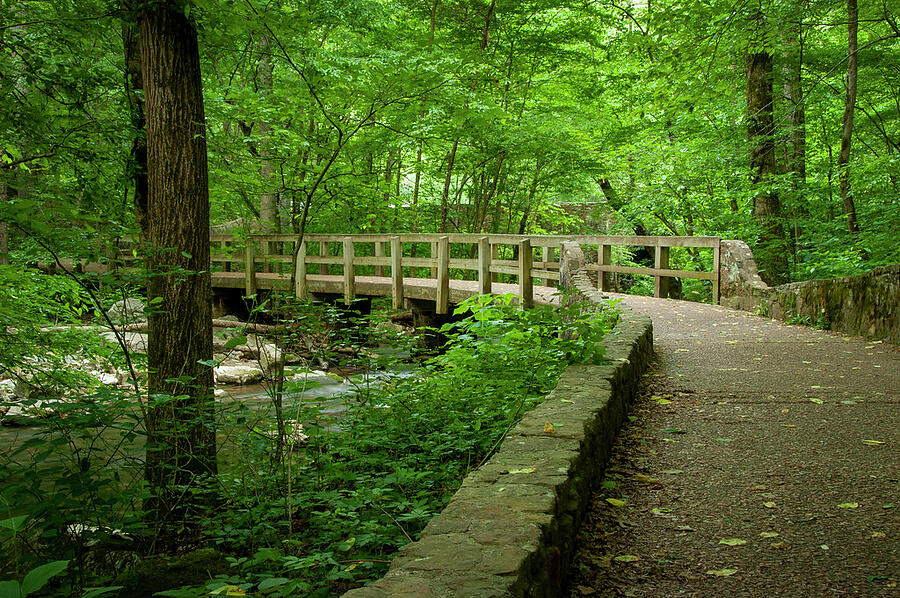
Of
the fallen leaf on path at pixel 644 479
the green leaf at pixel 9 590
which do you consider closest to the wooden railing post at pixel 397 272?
the fallen leaf on path at pixel 644 479

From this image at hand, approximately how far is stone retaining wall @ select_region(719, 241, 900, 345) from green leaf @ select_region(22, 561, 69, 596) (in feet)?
24.3

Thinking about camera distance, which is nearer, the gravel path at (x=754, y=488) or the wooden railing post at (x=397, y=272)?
the gravel path at (x=754, y=488)

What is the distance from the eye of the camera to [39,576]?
1.41m

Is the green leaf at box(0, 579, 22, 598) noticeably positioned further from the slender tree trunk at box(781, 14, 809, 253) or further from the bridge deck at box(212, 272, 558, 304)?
the slender tree trunk at box(781, 14, 809, 253)

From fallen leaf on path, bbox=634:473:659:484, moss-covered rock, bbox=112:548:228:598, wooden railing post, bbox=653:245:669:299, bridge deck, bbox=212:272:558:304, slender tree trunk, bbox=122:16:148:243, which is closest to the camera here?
moss-covered rock, bbox=112:548:228:598

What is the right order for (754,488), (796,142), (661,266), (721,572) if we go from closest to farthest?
(721,572), (754,488), (796,142), (661,266)

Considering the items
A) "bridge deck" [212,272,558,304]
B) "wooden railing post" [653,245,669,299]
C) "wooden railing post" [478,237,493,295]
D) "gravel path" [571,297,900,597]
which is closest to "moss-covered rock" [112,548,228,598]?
"gravel path" [571,297,900,597]

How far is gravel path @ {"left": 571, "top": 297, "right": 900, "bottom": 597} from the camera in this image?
2.34m

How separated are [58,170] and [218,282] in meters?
11.8

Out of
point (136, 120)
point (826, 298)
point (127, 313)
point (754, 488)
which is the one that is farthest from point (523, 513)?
point (826, 298)

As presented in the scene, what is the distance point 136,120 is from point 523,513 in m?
4.60

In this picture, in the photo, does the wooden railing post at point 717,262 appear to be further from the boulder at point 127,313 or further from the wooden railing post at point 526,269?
the boulder at point 127,313

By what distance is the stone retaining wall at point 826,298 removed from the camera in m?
6.69

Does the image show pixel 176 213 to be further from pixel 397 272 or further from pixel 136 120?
pixel 397 272
